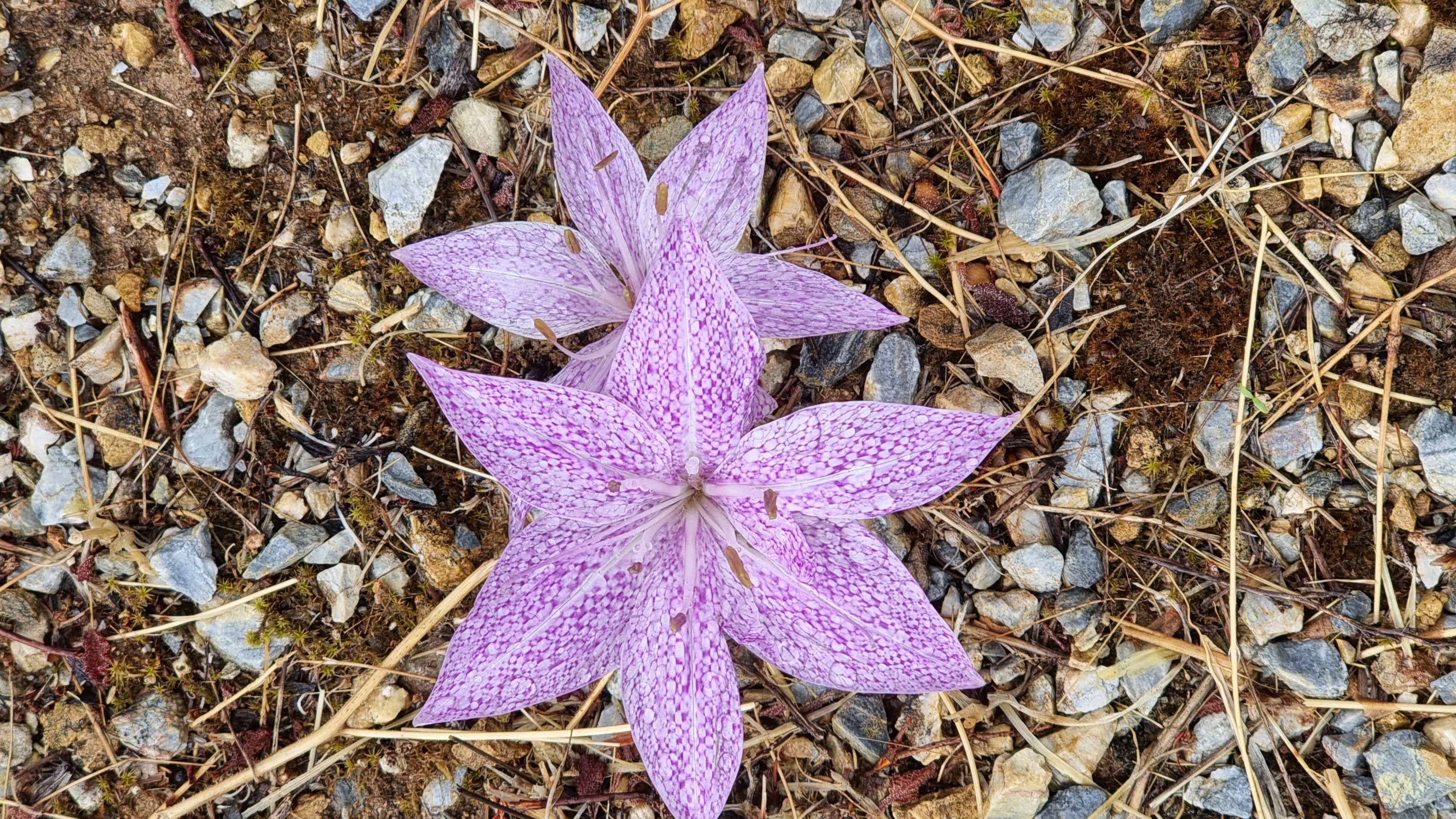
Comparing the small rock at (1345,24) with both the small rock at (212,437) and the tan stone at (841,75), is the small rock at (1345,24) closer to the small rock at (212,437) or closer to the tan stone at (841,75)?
the tan stone at (841,75)

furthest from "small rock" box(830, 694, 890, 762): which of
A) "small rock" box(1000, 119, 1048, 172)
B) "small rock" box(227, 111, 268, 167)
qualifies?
"small rock" box(227, 111, 268, 167)

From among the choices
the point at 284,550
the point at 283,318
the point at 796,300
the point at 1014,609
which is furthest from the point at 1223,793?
the point at 283,318

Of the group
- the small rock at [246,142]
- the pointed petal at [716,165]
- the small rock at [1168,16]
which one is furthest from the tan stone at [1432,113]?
the small rock at [246,142]

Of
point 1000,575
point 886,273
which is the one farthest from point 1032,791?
point 886,273

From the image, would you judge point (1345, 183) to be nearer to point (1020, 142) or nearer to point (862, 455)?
point (1020, 142)

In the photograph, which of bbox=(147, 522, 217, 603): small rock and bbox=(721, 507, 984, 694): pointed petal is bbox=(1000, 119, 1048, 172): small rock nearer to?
bbox=(721, 507, 984, 694): pointed petal

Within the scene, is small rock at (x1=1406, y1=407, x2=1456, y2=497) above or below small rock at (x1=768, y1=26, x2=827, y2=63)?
below
